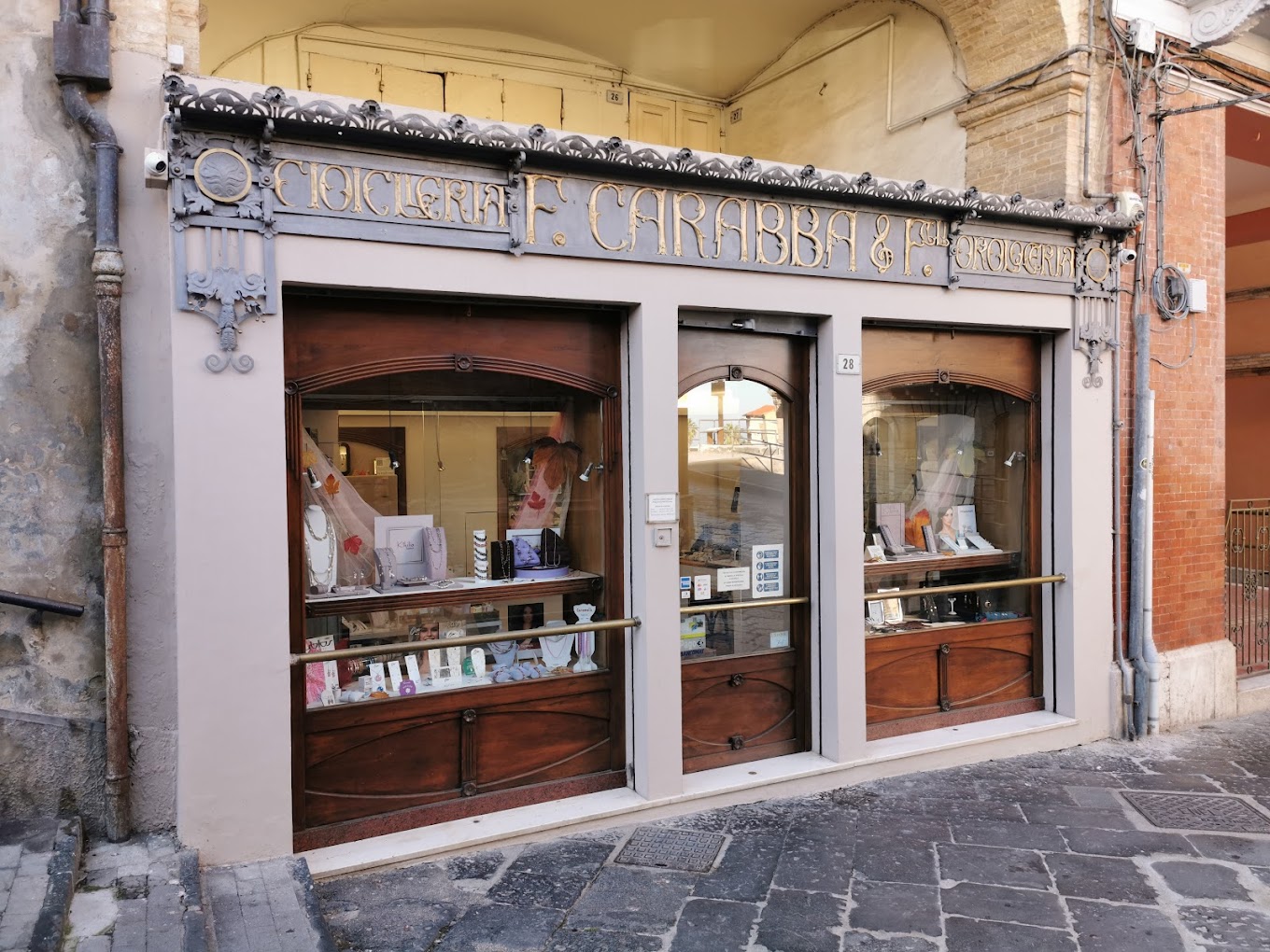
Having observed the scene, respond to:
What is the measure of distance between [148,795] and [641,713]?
237 cm

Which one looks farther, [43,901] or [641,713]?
[641,713]

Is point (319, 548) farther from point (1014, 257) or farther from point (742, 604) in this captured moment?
point (1014, 257)

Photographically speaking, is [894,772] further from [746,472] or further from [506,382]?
[506,382]

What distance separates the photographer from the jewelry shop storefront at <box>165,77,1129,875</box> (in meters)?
4.12

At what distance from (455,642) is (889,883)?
241 centimetres

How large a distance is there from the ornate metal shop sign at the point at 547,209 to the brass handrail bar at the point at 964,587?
1956 millimetres

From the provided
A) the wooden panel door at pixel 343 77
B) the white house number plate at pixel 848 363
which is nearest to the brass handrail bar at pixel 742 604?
the white house number plate at pixel 848 363

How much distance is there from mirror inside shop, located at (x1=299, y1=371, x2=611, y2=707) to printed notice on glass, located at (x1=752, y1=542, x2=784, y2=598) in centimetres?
107

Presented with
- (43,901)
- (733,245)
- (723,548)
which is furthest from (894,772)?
(43,901)

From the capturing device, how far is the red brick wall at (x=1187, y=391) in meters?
6.64

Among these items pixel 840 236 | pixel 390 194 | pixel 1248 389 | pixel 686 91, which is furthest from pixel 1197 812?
pixel 1248 389

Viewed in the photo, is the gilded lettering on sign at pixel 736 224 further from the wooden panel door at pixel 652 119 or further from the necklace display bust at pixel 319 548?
the wooden panel door at pixel 652 119

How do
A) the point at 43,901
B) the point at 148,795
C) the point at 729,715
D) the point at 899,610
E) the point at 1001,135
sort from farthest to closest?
the point at 1001,135
the point at 899,610
the point at 729,715
the point at 148,795
the point at 43,901

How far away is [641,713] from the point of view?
5.08 m
